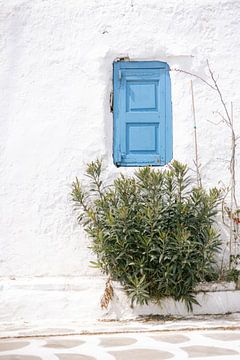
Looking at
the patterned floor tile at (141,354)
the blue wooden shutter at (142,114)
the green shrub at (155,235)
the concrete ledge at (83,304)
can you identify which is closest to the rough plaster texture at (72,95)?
the blue wooden shutter at (142,114)

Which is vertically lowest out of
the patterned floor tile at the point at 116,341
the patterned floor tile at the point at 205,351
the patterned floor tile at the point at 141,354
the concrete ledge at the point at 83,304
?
the patterned floor tile at the point at 141,354

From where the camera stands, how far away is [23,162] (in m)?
6.22

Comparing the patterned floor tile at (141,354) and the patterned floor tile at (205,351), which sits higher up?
the patterned floor tile at (205,351)

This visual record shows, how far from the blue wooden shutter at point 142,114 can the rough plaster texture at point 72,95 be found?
0.33 ft

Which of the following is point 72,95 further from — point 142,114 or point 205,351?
point 205,351

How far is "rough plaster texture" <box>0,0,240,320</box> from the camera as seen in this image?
6.12 m

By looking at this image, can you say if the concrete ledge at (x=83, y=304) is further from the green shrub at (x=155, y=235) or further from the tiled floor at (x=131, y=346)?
the tiled floor at (x=131, y=346)

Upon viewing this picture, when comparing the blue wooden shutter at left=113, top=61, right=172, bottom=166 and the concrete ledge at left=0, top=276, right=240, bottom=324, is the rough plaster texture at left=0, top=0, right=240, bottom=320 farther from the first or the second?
the concrete ledge at left=0, top=276, right=240, bottom=324

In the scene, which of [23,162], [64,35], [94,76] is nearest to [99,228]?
[23,162]

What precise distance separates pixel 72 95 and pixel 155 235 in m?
1.84

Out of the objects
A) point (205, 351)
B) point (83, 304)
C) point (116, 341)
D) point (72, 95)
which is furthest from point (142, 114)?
point (205, 351)

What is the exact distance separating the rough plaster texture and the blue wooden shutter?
10 cm

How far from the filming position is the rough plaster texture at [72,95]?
6125mm

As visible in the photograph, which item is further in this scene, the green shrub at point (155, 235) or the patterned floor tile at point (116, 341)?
the green shrub at point (155, 235)
